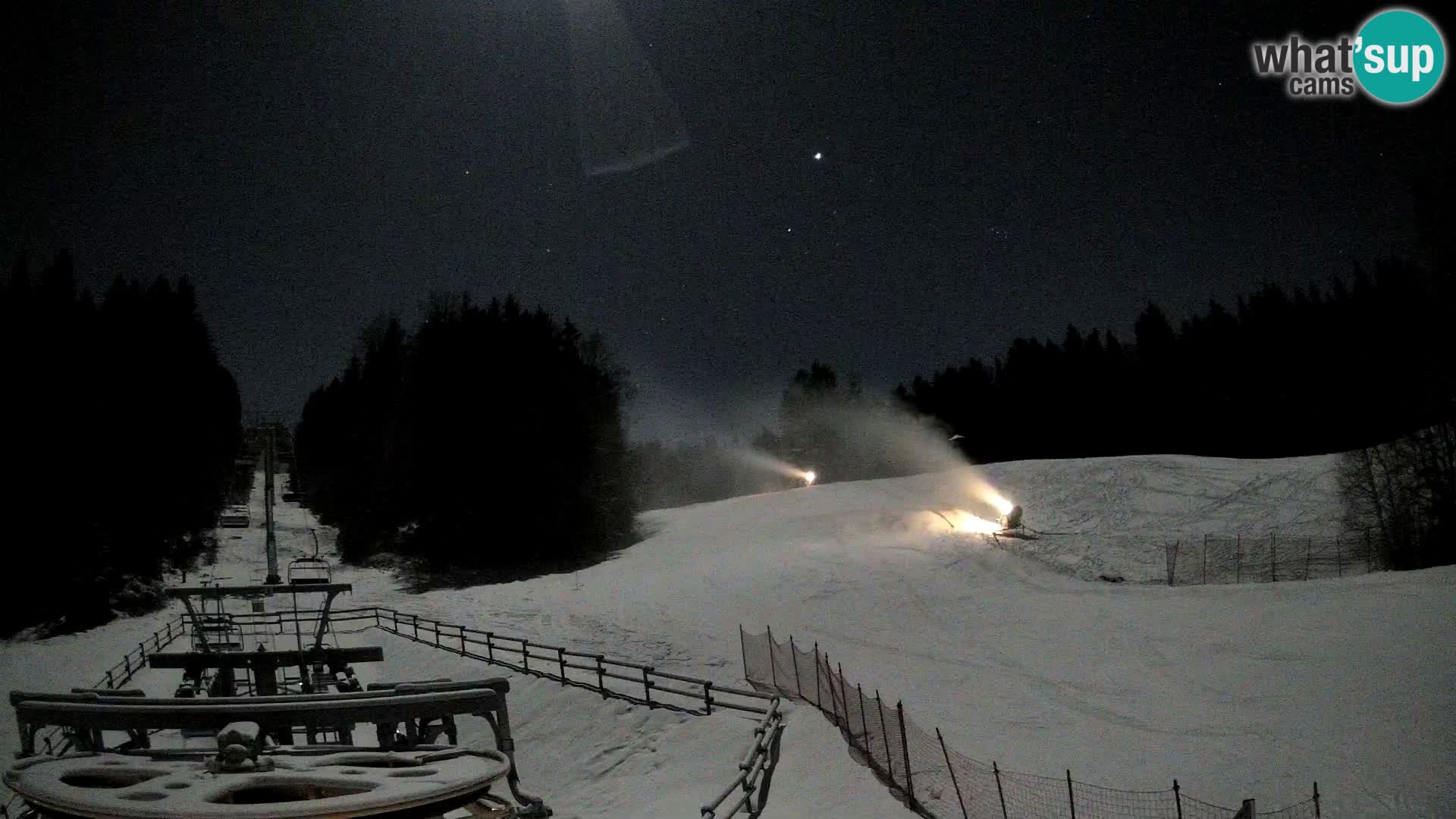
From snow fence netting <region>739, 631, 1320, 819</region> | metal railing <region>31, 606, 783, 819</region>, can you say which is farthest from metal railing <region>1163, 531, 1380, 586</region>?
metal railing <region>31, 606, 783, 819</region>

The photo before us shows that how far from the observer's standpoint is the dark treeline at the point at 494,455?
46.2 m

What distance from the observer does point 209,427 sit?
41.1 m

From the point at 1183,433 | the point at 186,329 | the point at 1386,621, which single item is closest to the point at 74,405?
the point at 186,329

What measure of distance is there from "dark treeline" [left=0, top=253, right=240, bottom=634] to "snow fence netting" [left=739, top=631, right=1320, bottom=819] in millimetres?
25983

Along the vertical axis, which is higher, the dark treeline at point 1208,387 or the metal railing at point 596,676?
the dark treeline at point 1208,387

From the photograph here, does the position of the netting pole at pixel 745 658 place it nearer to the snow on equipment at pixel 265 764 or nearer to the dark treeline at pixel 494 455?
the snow on equipment at pixel 265 764

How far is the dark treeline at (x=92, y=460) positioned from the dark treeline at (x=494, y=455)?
981cm

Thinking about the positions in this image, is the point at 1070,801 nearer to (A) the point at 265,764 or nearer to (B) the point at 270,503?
(A) the point at 265,764

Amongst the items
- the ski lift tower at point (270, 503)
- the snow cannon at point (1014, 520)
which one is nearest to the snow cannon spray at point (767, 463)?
the snow cannon at point (1014, 520)

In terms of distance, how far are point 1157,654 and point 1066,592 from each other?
9.90 m

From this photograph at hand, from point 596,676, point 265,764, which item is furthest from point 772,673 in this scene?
point 265,764

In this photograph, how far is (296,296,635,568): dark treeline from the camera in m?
46.2

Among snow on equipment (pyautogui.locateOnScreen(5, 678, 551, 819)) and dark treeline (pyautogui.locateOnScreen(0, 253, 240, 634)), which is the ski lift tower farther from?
snow on equipment (pyautogui.locateOnScreen(5, 678, 551, 819))

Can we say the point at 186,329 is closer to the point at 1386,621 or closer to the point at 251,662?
the point at 251,662
